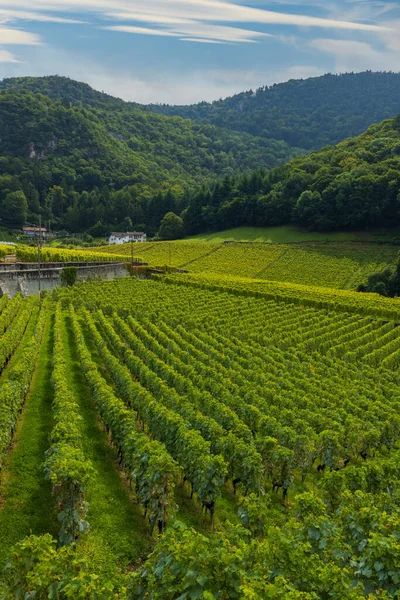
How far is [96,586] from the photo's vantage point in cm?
855

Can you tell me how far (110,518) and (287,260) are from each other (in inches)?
3295

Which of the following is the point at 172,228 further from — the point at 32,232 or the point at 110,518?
the point at 110,518

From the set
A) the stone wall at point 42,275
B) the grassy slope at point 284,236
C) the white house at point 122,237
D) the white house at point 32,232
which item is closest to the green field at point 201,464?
the stone wall at point 42,275

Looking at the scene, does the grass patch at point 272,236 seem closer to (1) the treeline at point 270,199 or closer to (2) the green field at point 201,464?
(1) the treeline at point 270,199

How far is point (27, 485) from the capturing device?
15.7 m

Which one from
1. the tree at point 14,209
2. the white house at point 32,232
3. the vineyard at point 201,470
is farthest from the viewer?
the tree at point 14,209

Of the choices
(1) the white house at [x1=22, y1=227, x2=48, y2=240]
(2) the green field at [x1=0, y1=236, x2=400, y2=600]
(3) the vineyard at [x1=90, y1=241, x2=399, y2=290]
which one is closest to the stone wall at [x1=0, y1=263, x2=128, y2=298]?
(3) the vineyard at [x1=90, y1=241, x2=399, y2=290]

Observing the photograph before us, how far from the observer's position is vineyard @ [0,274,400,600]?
910 cm

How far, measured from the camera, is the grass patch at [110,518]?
41.8 feet

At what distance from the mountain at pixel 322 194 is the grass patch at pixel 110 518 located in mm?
97383

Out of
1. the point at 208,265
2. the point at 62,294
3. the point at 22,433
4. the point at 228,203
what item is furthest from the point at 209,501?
the point at 228,203

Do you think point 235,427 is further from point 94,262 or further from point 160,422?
point 94,262

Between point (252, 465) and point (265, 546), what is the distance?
513 centimetres

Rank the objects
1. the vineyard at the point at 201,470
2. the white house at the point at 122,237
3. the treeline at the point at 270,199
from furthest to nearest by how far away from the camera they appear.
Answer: the white house at the point at 122,237, the treeline at the point at 270,199, the vineyard at the point at 201,470
